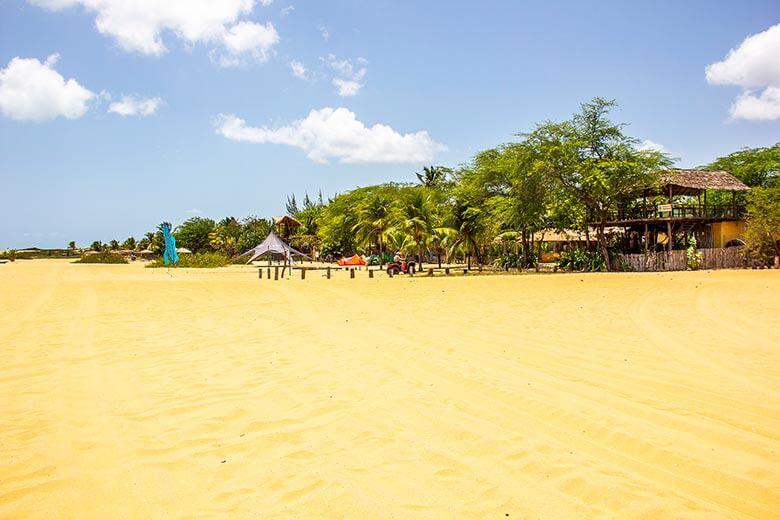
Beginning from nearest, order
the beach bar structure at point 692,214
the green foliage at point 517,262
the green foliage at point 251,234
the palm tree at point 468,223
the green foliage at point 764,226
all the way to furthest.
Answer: the green foliage at point 764,226 → the beach bar structure at point 692,214 → the green foliage at point 517,262 → the palm tree at point 468,223 → the green foliage at point 251,234

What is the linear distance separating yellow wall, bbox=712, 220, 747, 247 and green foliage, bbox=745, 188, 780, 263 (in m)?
4.10

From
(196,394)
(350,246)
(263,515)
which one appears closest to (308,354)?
(196,394)

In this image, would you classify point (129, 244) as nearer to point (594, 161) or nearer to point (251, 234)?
point (251, 234)

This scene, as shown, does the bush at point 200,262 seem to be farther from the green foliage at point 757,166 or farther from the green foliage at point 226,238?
the green foliage at point 757,166

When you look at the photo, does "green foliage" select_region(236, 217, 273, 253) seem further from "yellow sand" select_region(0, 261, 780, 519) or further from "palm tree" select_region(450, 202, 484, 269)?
"yellow sand" select_region(0, 261, 780, 519)

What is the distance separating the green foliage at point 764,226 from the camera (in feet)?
81.5

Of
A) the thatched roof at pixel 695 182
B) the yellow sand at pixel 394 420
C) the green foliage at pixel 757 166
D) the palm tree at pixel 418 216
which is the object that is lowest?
the yellow sand at pixel 394 420

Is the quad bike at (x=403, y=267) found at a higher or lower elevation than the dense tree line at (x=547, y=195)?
lower

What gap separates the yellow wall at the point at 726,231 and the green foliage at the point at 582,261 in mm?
8643

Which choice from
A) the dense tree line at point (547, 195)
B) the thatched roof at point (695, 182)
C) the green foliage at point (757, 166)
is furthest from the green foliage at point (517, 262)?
the green foliage at point (757, 166)

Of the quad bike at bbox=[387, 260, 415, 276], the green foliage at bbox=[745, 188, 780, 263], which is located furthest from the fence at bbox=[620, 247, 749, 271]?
the quad bike at bbox=[387, 260, 415, 276]

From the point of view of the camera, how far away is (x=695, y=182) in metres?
30.4

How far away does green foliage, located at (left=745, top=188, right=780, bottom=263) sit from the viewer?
81.5ft

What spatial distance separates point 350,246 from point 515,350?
158ft
